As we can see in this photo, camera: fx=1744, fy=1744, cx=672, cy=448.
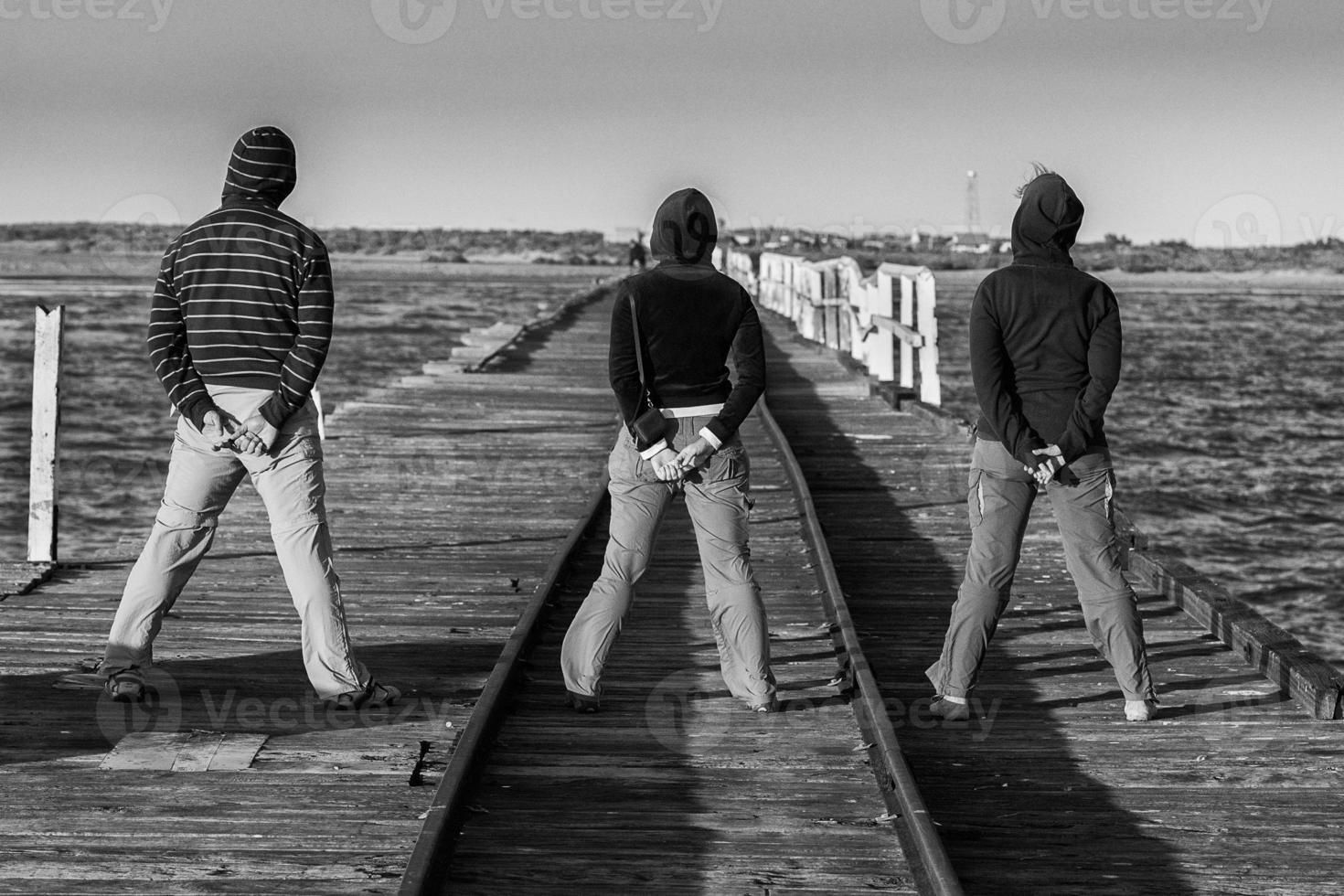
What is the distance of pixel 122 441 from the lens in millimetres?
26281

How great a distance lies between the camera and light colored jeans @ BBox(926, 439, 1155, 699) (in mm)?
6391

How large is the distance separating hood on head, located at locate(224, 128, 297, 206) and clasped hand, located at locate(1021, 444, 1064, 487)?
2.85 meters

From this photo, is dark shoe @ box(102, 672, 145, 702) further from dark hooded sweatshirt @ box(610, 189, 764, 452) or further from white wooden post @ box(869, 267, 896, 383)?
white wooden post @ box(869, 267, 896, 383)

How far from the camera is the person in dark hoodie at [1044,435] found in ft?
20.5

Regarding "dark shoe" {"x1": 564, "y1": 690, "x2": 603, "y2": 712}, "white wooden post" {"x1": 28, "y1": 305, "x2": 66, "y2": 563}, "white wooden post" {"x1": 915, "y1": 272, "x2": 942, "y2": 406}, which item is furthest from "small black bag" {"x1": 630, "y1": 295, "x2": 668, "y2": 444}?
"white wooden post" {"x1": 915, "y1": 272, "x2": 942, "y2": 406}

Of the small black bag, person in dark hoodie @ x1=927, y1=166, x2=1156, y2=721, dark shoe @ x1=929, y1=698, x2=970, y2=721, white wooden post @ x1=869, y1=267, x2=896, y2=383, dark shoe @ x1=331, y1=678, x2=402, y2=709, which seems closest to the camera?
the small black bag

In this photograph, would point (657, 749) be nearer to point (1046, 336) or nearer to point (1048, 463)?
point (1048, 463)

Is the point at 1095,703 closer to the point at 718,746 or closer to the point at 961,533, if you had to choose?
the point at 718,746

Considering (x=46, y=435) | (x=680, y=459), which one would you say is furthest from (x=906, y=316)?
(x=680, y=459)

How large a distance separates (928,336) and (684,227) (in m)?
10.6

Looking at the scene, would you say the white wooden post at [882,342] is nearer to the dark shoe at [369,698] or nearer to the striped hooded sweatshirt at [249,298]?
the dark shoe at [369,698]

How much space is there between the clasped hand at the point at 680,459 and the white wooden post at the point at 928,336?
980 cm

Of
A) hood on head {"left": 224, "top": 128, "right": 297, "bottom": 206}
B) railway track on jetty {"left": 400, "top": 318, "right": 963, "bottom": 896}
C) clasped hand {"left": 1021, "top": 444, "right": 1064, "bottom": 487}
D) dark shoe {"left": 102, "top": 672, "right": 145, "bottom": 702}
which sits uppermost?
hood on head {"left": 224, "top": 128, "right": 297, "bottom": 206}

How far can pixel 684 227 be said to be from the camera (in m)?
6.06
